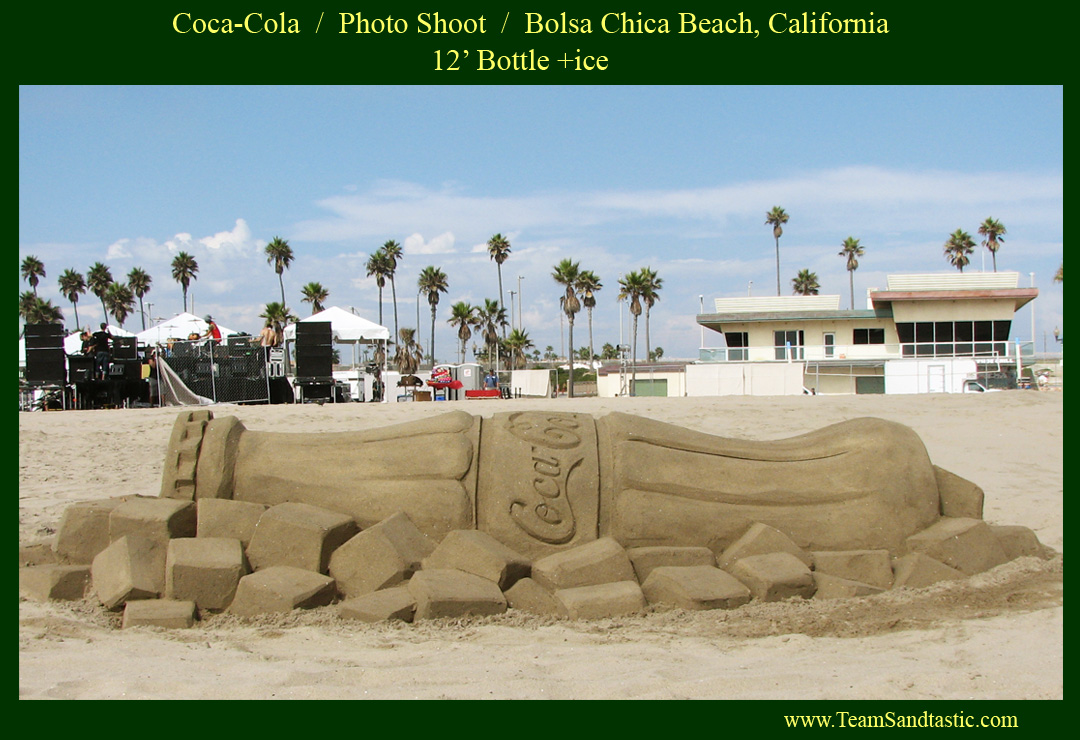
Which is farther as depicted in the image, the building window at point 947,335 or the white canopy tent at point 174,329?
the building window at point 947,335

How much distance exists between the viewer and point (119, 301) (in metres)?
53.0

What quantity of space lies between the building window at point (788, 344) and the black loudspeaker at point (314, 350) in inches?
758

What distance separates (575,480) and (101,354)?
10138mm

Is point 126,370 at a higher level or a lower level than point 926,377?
higher

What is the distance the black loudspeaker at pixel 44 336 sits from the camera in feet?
42.6

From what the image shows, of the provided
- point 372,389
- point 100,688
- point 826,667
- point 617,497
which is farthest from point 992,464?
point 372,389

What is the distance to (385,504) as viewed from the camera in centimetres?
542

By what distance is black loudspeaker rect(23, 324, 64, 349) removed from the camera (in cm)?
1298

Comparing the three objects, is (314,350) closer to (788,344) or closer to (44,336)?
(44,336)

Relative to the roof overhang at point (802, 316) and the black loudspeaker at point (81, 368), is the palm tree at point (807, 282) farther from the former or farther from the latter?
the black loudspeaker at point (81, 368)

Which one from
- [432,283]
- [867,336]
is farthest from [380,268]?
[867,336]

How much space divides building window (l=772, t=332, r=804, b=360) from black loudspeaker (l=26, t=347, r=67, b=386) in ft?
73.5

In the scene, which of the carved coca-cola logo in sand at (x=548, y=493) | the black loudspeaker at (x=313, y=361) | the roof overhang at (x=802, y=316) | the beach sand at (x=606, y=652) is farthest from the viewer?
the roof overhang at (x=802, y=316)

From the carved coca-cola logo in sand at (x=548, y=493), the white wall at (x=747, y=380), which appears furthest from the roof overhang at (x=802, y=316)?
the carved coca-cola logo in sand at (x=548, y=493)
